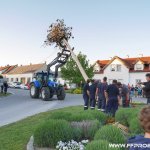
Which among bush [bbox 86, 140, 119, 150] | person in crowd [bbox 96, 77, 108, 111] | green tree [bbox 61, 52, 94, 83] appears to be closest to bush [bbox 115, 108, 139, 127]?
bush [bbox 86, 140, 119, 150]

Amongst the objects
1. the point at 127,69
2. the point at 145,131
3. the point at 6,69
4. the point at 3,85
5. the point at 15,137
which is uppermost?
the point at 6,69

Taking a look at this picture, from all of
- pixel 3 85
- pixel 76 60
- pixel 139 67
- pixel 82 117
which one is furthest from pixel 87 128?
pixel 139 67

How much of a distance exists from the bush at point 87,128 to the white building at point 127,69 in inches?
2287

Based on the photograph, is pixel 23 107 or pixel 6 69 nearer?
pixel 23 107

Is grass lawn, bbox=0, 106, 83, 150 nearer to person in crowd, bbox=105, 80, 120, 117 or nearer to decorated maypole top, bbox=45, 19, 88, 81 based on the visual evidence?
person in crowd, bbox=105, 80, 120, 117

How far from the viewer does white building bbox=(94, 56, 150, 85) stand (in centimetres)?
6812

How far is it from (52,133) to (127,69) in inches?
2422

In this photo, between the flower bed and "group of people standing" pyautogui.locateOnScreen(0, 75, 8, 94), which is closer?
the flower bed

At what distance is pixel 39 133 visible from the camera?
9.02 meters

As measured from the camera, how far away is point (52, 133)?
8883 millimetres

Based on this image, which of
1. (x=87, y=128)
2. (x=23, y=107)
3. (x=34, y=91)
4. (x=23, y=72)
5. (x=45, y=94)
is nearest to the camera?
(x=87, y=128)

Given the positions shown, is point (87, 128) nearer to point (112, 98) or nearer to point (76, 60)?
point (112, 98)

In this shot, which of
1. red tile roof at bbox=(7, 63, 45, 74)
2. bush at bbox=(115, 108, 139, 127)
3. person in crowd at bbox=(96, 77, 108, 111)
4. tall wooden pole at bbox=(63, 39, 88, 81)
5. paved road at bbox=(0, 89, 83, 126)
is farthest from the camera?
red tile roof at bbox=(7, 63, 45, 74)

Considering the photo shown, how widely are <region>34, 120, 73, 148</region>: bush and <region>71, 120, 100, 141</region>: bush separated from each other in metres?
0.53
